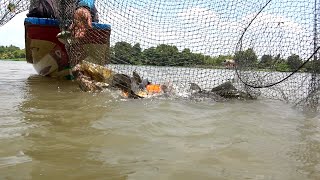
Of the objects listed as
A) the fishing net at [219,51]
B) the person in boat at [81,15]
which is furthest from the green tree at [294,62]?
the person in boat at [81,15]

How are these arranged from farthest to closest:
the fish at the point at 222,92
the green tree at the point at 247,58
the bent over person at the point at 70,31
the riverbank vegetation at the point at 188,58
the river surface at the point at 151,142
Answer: the bent over person at the point at 70,31, the fish at the point at 222,92, the green tree at the point at 247,58, the riverbank vegetation at the point at 188,58, the river surface at the point at 151,142

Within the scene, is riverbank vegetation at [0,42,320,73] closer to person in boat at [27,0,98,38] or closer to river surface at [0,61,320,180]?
person in boat at [27,0,98,38]

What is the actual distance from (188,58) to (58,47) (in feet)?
10.9

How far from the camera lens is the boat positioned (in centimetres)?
612

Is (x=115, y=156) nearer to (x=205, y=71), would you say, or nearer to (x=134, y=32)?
(x=134, y=32)

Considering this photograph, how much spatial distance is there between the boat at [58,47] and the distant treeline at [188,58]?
1.73 ft

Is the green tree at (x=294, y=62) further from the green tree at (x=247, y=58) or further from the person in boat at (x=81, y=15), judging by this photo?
the person in boat at (x=81, y=15)

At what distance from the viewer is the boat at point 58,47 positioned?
6.12 metres

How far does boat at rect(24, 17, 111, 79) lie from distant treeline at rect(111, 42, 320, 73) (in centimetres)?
53

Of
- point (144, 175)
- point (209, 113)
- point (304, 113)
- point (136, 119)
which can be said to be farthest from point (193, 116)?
point (144, 175)

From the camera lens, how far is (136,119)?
3.60 m

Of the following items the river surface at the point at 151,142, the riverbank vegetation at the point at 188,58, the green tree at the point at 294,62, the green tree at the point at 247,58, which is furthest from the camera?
the green tree at the point at 247,58

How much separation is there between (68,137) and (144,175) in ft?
3.33

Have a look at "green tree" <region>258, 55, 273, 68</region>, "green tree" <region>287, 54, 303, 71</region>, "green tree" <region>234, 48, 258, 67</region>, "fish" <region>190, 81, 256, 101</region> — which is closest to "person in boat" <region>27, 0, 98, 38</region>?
"fish" <region>190, 81, 256, 101</region>
